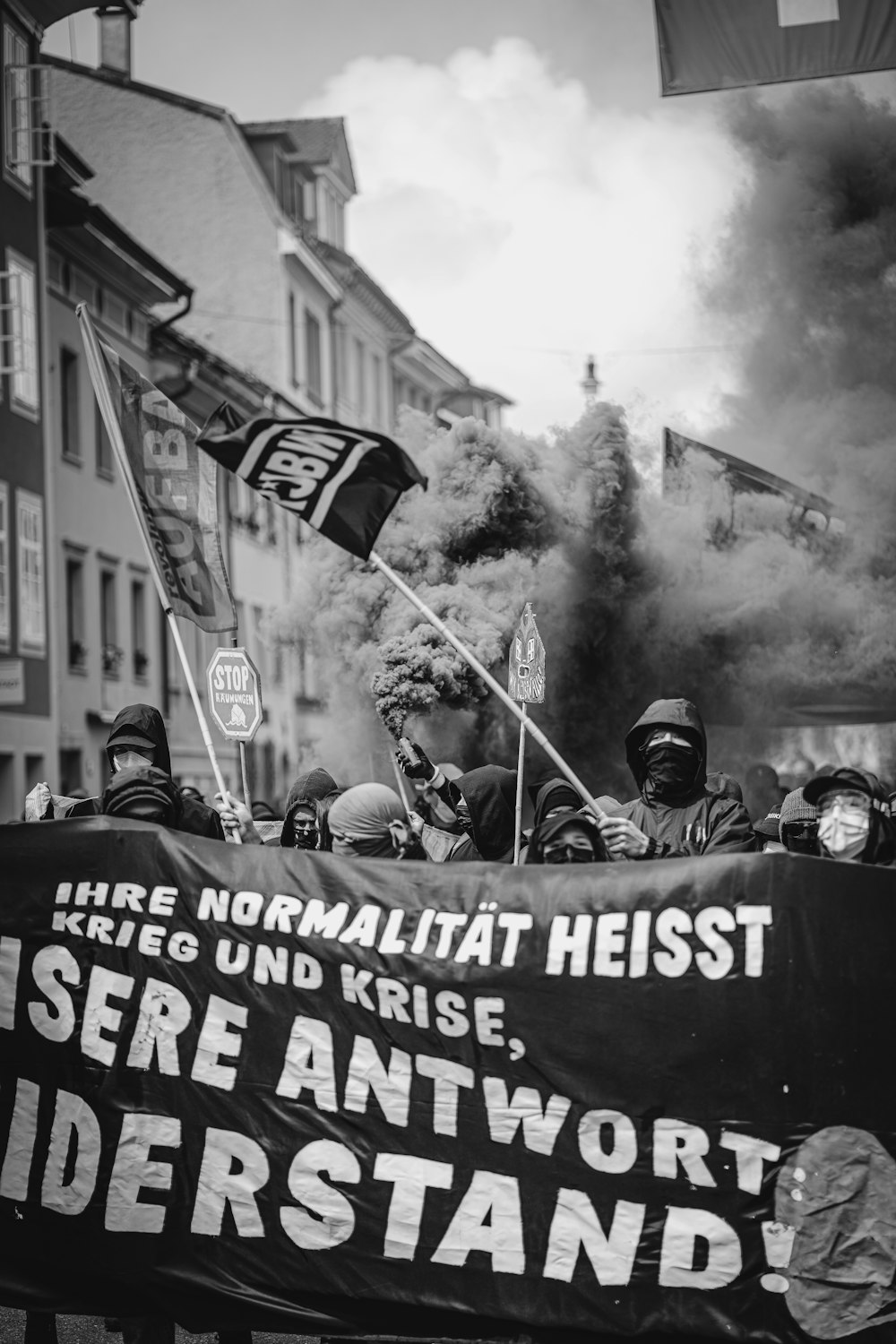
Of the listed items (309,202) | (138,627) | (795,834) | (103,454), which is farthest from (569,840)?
(309,202)

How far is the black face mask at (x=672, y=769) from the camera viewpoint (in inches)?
232

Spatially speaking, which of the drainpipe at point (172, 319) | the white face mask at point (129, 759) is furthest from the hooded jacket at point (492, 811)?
the drainpipe at point (172, 319)

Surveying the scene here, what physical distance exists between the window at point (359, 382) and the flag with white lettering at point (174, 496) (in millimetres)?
37617

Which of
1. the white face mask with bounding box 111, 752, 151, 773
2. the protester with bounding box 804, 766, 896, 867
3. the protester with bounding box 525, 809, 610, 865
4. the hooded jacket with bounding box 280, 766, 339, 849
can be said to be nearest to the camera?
the protester with bounding box 804, 766, 896, 867

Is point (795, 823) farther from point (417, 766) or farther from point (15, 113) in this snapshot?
point (15, 113)

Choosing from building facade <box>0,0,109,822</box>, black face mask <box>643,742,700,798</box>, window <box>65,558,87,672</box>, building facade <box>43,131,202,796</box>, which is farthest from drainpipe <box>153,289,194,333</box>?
black face mask <box>643,742,700,798</box>

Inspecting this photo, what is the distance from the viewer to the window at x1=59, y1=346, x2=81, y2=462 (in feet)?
84.6

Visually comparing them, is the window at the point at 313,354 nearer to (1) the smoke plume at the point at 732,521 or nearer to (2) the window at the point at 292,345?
(2) the window at the point at 292,345

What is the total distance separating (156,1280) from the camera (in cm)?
469

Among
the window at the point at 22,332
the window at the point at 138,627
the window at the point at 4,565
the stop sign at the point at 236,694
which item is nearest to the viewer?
the stop sign at the point at 236,694

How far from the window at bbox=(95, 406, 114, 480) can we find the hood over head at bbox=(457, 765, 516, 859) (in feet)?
70.5

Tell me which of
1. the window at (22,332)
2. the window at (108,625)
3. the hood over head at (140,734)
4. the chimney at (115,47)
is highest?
the chimney at (115,47)

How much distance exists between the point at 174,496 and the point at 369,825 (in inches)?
76.6

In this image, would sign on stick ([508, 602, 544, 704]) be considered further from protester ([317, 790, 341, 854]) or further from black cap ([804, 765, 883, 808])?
black cap ([804, 765, 883, 808])
